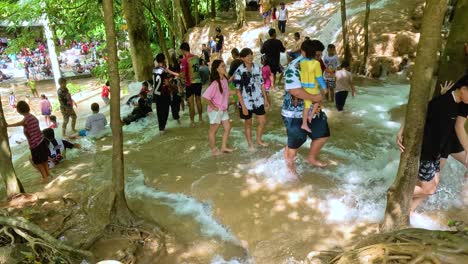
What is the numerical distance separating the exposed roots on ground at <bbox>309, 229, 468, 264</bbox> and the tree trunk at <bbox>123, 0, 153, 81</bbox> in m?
11.3

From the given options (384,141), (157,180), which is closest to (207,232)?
(157,180)

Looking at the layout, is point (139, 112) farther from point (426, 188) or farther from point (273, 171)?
point (426, 188)

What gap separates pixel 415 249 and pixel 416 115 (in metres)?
1.41

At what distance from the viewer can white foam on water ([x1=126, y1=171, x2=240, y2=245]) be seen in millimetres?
4859

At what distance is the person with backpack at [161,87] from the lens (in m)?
7.94

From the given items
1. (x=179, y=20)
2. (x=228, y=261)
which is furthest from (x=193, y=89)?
(x=179, y=20)

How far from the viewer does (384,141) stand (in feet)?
23.7

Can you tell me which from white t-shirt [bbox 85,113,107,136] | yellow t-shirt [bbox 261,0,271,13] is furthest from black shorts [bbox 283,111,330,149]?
yellow t-shirt [bbox 261,0,271,13]

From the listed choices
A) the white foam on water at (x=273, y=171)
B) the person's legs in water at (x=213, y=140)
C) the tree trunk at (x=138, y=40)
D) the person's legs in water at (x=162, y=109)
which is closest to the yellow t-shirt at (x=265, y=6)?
the tree trunk at (x=138, y=40)

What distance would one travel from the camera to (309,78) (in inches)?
201

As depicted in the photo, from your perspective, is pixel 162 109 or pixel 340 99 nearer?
pixel 162 109

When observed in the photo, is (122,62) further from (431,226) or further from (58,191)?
(431,226)

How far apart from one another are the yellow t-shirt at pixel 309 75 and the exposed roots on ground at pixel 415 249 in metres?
2.40

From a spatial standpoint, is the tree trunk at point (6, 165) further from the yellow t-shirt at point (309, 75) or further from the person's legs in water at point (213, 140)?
the yellow t-shirt at point (309, 75)
